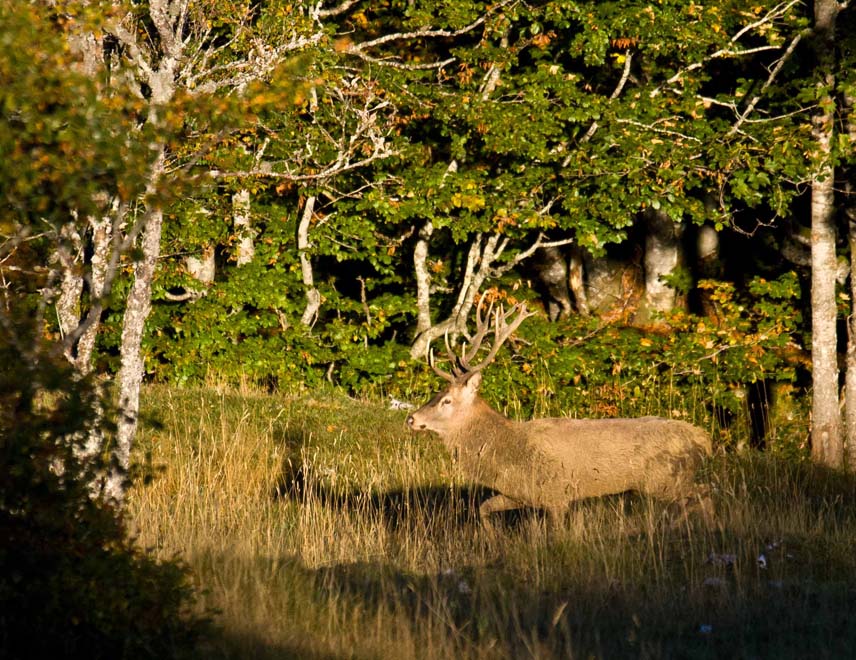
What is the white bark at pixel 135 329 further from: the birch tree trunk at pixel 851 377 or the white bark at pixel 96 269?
the birch tree trunk at pixel 851 377

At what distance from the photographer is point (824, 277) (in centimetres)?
1320

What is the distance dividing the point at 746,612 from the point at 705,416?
9.58 m

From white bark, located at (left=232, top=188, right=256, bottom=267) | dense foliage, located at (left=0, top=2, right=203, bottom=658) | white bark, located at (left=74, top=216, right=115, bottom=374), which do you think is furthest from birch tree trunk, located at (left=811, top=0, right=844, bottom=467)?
dense foliage, located at (left=0, top=2, right=203, bottom=658)

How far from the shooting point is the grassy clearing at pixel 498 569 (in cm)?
610

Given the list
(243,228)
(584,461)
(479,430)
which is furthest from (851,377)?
(243,228)

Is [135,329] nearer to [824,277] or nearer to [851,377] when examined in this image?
[824,277]

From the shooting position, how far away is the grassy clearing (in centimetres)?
610

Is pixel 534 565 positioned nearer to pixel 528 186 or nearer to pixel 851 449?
pixel 851 449

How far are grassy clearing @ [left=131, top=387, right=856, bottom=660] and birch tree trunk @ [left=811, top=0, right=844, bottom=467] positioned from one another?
1.30m

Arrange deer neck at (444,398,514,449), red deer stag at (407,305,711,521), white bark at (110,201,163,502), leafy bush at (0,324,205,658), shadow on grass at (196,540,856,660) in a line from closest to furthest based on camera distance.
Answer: leafy bush at (0,324,205,658), shadow on grass at (196,540,856,660), white bark at (110,201,163,502), red deer stag at (407,305,711,521), deer neck at (444,398,514,449)

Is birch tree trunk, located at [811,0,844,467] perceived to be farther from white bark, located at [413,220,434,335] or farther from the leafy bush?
the leafy bush

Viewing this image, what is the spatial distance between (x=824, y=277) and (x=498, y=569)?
23.5ft

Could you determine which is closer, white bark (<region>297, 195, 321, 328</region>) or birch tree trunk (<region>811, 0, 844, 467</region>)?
birch tree trunk (<region>811, 0, 844, 467</region>)

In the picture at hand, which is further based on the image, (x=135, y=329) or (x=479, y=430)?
(x=479, y=430)
